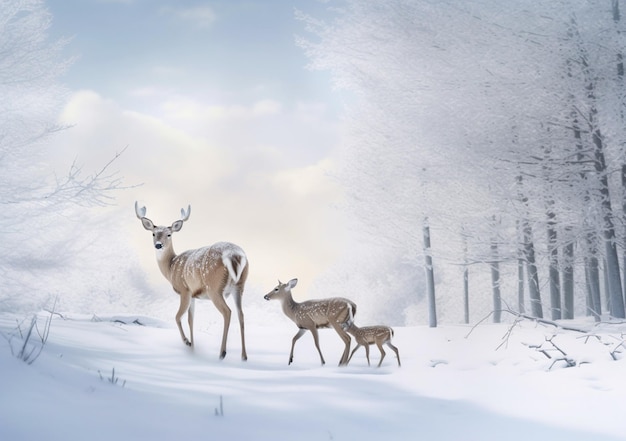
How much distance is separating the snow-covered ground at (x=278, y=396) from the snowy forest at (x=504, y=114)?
320cm

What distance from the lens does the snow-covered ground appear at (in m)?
2.76

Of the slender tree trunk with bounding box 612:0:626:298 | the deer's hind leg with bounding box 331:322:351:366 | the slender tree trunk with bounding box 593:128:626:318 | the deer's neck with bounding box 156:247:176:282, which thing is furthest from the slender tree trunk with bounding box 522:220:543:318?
the deer's neck with bounding box 156:247:176:282

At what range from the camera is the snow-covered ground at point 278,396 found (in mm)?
2756

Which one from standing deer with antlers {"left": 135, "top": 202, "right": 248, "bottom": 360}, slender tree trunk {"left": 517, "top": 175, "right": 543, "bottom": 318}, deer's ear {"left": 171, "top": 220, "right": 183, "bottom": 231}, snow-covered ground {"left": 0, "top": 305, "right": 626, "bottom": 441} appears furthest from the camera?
slender tree trunk {"left": 517, "top": 175, "right": 543, "bottom": 318}

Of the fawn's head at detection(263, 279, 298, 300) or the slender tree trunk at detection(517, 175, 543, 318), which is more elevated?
the slender tree trunk at detection(517, 175, 543, 318)

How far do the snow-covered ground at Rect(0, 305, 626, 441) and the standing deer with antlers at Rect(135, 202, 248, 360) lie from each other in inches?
21.0

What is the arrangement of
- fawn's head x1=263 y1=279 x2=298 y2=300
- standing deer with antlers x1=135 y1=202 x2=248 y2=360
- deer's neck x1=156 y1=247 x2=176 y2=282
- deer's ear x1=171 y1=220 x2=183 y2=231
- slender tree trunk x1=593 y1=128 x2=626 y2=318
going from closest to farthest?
standing deer with antlers x1=135 y1=202 x2=248 y2=360
deer's ear x1=171 y1=220 x2=183 y2=231
deer's neck x1=156 y1=247 x2=176 y2=282
fawn's head x1=263 y1=279 x2=298 y2=300
slender tree trunk x1=593 y1=128 x2=626 y2=318

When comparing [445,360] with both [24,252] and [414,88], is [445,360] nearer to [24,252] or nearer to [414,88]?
[414,88]

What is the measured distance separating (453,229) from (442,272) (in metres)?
13.0

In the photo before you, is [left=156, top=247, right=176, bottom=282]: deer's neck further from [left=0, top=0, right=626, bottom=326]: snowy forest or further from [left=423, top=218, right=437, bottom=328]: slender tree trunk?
[left=423, top=218, right=437, bottom=328]: slender tree trunk

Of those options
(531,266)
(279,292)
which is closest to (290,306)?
(279,292)

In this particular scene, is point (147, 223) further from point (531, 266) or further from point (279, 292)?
point (531, 266)

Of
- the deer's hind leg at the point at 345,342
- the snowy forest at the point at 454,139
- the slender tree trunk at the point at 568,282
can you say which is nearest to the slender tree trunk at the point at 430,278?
the snowy forest at the point at 454,139

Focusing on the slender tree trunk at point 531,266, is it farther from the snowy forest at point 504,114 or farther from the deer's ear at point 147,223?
the deer's ear at point 147,223
